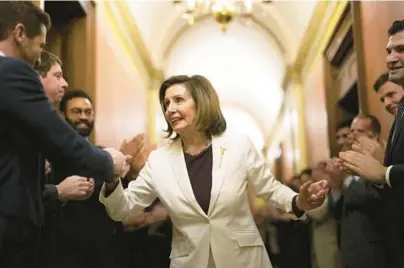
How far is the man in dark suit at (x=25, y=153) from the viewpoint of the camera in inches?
66.4

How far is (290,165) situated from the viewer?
10.8 metres

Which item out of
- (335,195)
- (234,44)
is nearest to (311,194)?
(335,195)

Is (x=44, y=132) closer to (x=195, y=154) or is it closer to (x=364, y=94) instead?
(x=195, y=154)

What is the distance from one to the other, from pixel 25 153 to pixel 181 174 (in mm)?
856

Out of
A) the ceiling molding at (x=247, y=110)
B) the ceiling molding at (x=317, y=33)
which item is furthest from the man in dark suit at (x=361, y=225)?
the ceiling molding at (x=247, y=110)

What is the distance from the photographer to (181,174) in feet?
8.16

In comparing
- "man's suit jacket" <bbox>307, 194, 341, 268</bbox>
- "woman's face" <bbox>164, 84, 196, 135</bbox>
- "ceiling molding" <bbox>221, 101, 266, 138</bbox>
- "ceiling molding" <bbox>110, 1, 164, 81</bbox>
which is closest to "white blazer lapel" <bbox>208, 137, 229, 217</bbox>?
"woman's face" <bbox>164, 84, 196, 135</bbox>

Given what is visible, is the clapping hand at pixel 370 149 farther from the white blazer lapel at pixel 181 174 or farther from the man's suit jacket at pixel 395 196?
the white blazer lapel at pixel 181 174

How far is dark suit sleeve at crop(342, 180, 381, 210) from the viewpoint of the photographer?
2.74 metres

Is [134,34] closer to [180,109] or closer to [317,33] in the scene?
[317,33]

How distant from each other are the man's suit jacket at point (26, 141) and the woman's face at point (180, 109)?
825 millimetres

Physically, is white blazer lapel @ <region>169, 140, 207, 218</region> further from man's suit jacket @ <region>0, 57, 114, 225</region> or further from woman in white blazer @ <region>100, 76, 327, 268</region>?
man's suit jacket @ <region>0, 57, 114, 225</region>

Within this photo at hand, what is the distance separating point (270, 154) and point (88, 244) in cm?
1441

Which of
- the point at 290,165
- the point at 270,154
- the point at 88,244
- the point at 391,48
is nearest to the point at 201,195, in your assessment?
the point at 88,244
